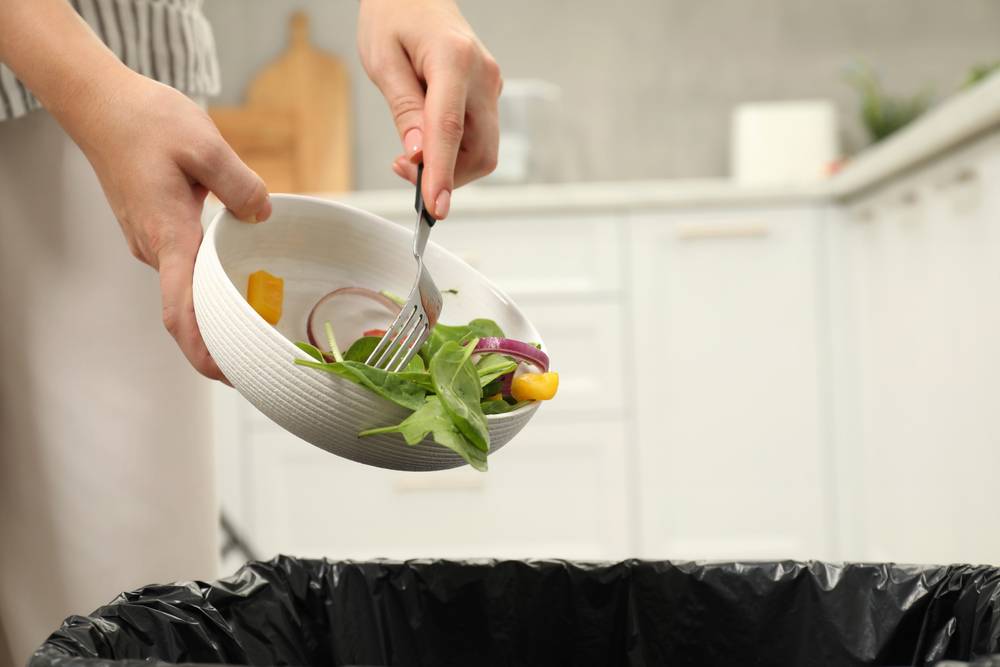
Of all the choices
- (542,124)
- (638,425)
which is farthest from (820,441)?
(542,124)

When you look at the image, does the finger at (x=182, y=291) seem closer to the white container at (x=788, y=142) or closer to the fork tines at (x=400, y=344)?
the fork tines at (x=400, y=344)

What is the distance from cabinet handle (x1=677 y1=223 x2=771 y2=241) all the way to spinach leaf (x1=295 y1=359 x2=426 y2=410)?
4.55 feet

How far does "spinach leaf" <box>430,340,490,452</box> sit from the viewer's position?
1.60 ft

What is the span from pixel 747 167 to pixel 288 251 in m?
1.76

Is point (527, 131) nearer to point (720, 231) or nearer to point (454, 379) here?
point (720, 231)

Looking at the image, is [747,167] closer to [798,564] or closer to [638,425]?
[638,425]

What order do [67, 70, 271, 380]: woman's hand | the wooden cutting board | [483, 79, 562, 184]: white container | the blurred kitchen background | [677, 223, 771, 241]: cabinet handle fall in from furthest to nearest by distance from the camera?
the wooden cutting board
[483, 79, 562, 184]: white container
[677, 223, 771, 241]: cabinet handle
the blurred kitchen background
[67, 70, 271, 380]: woman's hand

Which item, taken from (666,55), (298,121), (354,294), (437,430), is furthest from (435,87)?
(666,55)

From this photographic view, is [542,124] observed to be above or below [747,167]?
above

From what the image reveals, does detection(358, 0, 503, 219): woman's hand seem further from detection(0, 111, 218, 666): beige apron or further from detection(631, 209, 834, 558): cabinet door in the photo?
detection(631, 209, 834, 558): cabinet door

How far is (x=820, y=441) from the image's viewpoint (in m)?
1.85

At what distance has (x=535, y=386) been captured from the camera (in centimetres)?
57

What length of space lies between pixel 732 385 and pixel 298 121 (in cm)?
113

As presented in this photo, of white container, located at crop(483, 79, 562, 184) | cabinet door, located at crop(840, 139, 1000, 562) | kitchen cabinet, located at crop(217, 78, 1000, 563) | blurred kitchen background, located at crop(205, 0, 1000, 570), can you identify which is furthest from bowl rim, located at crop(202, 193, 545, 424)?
white container, located at crop(483, 79, 562, 184)
